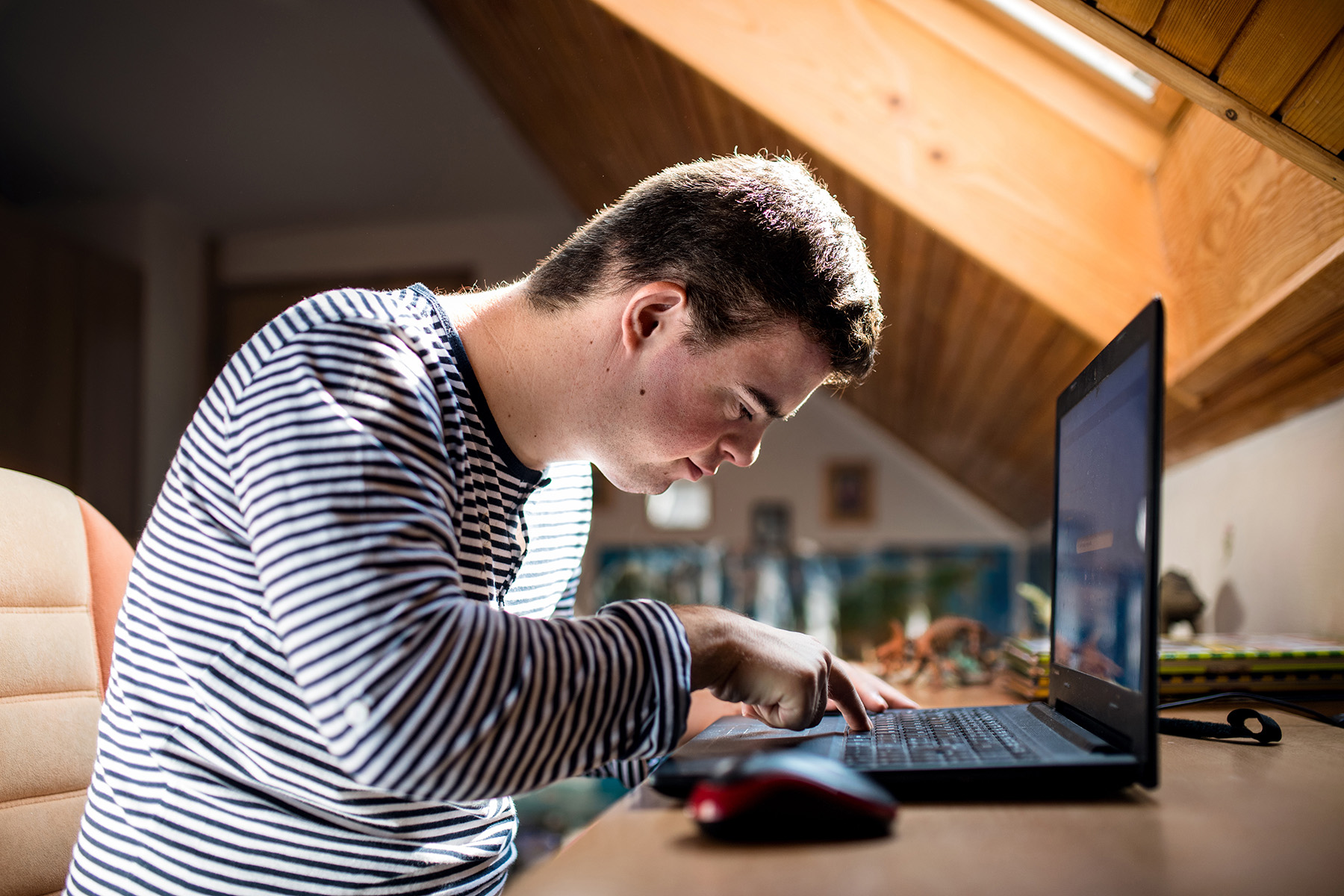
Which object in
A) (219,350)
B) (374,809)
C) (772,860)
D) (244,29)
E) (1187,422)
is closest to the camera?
(772,860)

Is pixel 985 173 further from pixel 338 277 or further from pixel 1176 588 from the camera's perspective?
pixel 338 277

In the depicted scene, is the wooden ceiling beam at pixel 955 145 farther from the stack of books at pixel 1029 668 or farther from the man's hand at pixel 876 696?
the man's hand at pixel 876 696

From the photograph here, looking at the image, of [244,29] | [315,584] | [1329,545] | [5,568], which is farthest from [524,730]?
[244,29]

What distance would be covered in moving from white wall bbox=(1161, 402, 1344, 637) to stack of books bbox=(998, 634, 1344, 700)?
16 cm

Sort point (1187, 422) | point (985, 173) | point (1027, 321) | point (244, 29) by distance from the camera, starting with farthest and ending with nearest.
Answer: point (244, 29) < point (1027, 321) < point (1187, 422) < point (985, 173)

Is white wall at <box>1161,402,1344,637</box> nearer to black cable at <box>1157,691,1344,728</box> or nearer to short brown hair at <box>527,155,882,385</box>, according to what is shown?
black cable at <box>1157,691,1344,728</box>

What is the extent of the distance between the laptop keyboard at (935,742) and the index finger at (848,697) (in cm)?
1

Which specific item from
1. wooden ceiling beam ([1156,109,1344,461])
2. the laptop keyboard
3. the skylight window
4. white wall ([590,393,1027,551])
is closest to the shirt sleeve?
the laptop keyboard

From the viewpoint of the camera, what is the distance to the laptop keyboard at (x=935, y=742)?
56cm

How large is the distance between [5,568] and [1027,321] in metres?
1.58

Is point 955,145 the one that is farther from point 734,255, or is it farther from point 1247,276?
point 734,255

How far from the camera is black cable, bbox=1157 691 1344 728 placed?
82 centimetres

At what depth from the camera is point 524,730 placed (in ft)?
1.65

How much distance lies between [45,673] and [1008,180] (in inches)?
55.5
